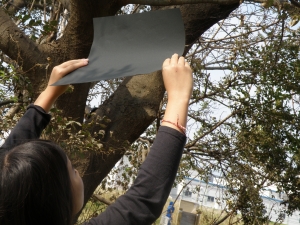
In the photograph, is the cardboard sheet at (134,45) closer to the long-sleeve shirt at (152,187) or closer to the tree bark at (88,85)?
the long-sleeve shirt at (152,187)

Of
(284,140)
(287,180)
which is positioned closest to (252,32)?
(284,140)

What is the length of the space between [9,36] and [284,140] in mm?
3056

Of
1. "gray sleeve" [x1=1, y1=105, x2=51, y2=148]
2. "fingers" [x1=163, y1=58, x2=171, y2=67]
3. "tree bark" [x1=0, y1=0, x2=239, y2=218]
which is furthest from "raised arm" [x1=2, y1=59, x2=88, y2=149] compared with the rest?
"tree bark" [x1=0, y1=0, x2=239, y2=218]

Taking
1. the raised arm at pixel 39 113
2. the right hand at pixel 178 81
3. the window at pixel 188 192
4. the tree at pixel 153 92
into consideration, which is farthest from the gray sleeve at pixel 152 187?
the window at pixel 188 192

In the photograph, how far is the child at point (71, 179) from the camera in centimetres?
119

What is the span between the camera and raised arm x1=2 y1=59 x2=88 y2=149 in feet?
5.72

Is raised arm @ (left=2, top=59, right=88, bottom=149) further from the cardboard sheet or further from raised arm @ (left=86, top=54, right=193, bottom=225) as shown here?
raised arm @ (left=86, top=54, right=193, bottom=225)

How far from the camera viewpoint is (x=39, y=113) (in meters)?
1.83

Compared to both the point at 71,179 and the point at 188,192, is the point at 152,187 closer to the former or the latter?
the point at 71,179

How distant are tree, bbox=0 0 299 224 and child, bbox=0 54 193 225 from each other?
1.59 metres

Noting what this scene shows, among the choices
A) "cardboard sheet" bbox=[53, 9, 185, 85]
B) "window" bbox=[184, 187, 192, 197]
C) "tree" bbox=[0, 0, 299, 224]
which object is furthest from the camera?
"window" bbox=[184, 187, 192, 197]

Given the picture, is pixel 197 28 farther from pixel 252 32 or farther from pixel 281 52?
pixel 252 32

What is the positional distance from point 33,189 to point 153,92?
8.37 feet

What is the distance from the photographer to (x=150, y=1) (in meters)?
2.87
